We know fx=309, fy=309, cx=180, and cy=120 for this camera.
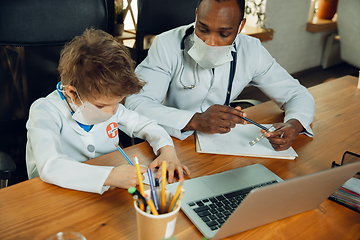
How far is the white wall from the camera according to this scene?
11.3 ft

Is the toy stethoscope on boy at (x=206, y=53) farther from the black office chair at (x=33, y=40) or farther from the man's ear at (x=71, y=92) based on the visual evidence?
the man's ear at (x=71, y=92)

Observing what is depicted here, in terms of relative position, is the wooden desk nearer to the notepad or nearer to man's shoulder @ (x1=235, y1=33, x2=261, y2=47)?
the notepad

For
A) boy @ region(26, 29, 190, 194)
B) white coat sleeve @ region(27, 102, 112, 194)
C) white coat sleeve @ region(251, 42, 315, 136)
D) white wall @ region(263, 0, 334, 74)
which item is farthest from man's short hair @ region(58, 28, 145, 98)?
white wall @ region(263, 0, 334, 74)

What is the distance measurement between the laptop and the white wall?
9.35ft

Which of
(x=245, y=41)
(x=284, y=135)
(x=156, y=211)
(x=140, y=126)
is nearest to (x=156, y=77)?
(x=140, y=126)

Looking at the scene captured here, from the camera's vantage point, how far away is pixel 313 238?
69 cm

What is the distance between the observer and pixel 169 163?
0.90 meters

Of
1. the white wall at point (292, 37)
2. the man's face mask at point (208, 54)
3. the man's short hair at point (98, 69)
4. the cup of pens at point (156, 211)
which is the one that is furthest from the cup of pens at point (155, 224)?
the white wall at point (292, 37)

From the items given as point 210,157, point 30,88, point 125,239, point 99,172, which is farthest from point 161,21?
point 125,239

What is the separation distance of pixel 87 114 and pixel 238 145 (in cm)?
51

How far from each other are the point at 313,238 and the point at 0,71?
112 cm

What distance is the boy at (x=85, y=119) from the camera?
2.57 feet

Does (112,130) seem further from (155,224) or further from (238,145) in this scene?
(155,224)

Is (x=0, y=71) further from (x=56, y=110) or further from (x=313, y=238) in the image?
(x=313, y=238)
